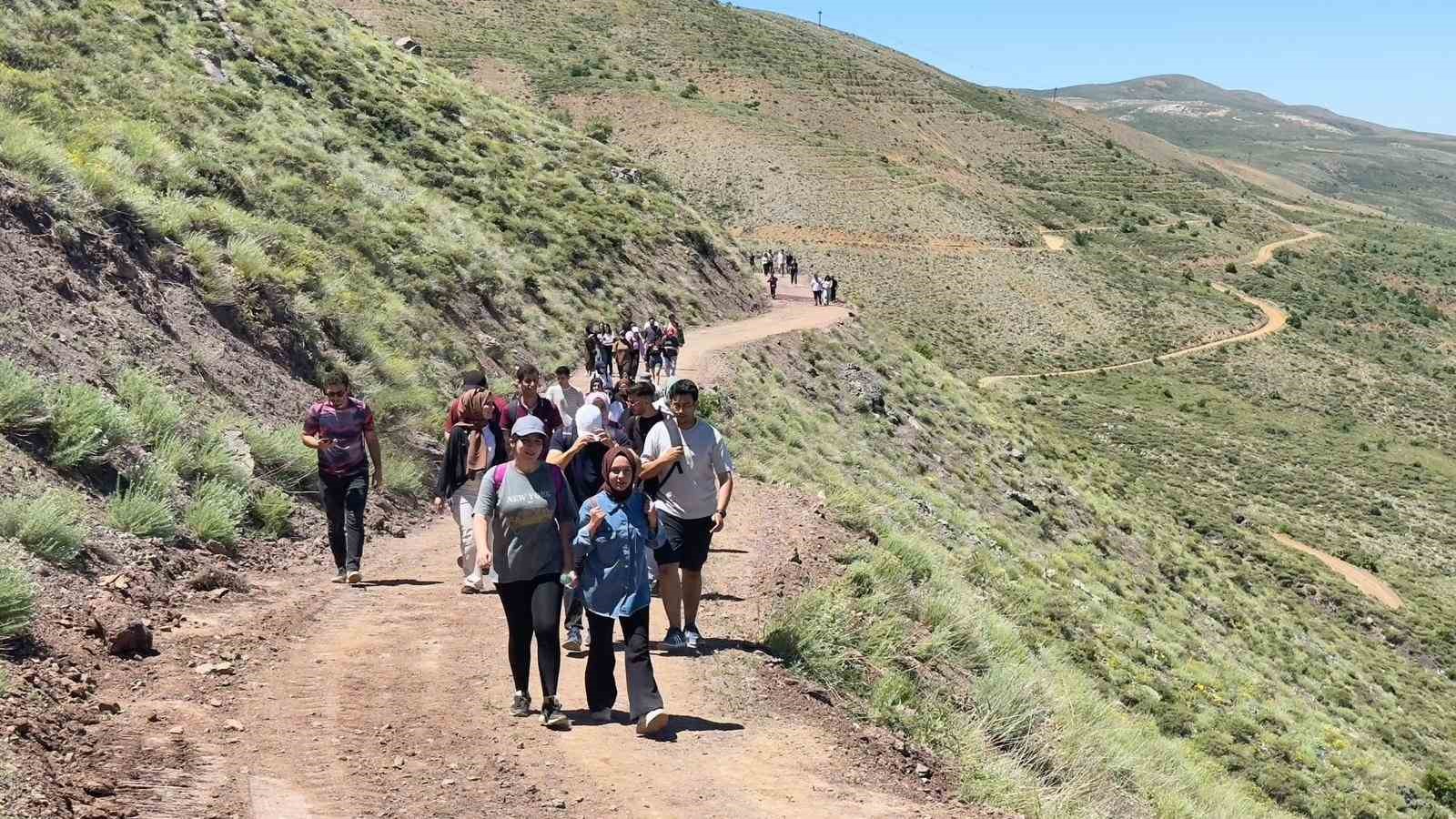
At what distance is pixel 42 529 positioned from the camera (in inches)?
304

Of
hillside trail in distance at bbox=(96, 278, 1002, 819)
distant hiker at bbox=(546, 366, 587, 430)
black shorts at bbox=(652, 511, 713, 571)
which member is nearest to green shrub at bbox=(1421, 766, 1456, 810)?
hillside trail in distance at bbox=(96, 278, 1002, 819)

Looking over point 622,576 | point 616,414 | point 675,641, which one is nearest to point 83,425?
point 616,414

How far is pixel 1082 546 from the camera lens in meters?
27.4

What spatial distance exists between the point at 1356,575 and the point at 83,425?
3508 cm

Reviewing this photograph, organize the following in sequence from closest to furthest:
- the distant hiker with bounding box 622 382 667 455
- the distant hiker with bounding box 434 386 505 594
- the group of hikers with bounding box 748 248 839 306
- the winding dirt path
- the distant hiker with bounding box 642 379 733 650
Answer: the distant hiker with bounding box 642 379 733 650, the distant hiker with bounding box 622 382 667 455, the distant hiker with bounding box 434 386 505 594, the winding dirt path, the group of hikers with bounding box 748 248 839 306

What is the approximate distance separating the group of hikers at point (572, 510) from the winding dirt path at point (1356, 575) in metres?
30.3

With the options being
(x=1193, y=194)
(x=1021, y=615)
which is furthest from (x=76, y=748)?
(x=1193, y=194)

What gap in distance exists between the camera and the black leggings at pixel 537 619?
660 centimetres

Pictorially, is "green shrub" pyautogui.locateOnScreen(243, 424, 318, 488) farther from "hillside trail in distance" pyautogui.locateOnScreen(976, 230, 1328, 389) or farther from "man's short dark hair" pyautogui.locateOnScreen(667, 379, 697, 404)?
"hillside trail in distance" pyautogui.locateOnScreen(976, 230, 1328, 389)

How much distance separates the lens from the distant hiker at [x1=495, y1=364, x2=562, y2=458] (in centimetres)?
909

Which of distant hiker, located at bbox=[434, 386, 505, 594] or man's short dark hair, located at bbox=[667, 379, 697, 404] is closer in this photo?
man's short dark hair, located at bbox=[667, 379, 697, 404]

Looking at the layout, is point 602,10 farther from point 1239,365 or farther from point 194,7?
point 194,7

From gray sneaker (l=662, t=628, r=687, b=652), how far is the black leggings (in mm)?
1624

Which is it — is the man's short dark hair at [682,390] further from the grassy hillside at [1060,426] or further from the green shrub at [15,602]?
the green shrub at [15,602]
